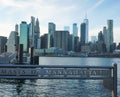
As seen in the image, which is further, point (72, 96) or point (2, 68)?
point (72, 96)

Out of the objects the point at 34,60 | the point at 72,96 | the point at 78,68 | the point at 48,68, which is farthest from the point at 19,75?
the point at 34,60

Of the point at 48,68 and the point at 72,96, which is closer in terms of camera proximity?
the point at 48,68

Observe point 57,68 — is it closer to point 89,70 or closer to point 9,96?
point 89,70

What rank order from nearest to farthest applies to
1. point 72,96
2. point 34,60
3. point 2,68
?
point 2,68, point 72,96, point 34,60

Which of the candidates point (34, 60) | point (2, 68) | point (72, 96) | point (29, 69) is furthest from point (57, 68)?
point (34, 60)

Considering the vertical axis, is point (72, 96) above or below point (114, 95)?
below

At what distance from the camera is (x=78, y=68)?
13820 millimetres

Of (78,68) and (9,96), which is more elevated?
(78,68)

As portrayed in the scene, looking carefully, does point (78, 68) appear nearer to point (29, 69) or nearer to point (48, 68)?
point (48, 68)

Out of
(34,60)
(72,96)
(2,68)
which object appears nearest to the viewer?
(2,68)

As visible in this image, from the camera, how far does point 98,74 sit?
13.8m

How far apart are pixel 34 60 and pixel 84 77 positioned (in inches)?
2467

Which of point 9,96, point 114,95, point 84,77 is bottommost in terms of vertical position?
point 9,96

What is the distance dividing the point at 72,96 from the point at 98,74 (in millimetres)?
13812
